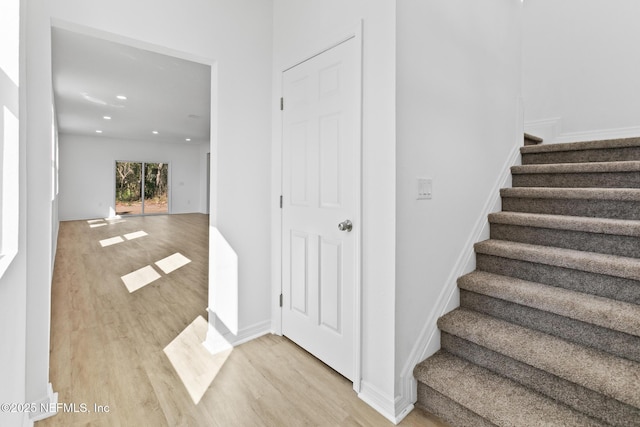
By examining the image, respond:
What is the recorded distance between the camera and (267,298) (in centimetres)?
248

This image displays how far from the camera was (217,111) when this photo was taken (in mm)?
2193

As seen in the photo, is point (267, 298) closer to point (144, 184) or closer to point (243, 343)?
point (243, 343)

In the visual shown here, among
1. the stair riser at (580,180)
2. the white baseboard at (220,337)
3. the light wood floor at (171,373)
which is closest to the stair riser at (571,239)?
the stair riser at (580,180)

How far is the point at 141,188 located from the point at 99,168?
1349 millimetres

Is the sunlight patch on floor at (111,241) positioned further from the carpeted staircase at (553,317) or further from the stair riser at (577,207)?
the stair riser at (577,207)

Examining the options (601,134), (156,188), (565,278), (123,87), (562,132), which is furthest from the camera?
(156,188)

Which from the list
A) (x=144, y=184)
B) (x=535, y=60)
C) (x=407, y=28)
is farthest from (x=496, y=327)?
(x=144, y=184)

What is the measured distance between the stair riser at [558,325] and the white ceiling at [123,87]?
399cm

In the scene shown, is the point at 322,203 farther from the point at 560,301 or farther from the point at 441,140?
the point at 560,301

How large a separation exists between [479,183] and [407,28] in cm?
121

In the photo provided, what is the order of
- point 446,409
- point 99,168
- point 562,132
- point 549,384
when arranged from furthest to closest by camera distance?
point 99,168
point 562,132
point 446,409
point 549,384

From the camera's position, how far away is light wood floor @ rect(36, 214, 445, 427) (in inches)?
61.9

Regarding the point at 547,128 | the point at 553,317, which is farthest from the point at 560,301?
the point at 547,128

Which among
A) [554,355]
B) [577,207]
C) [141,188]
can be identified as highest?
[141,188]
